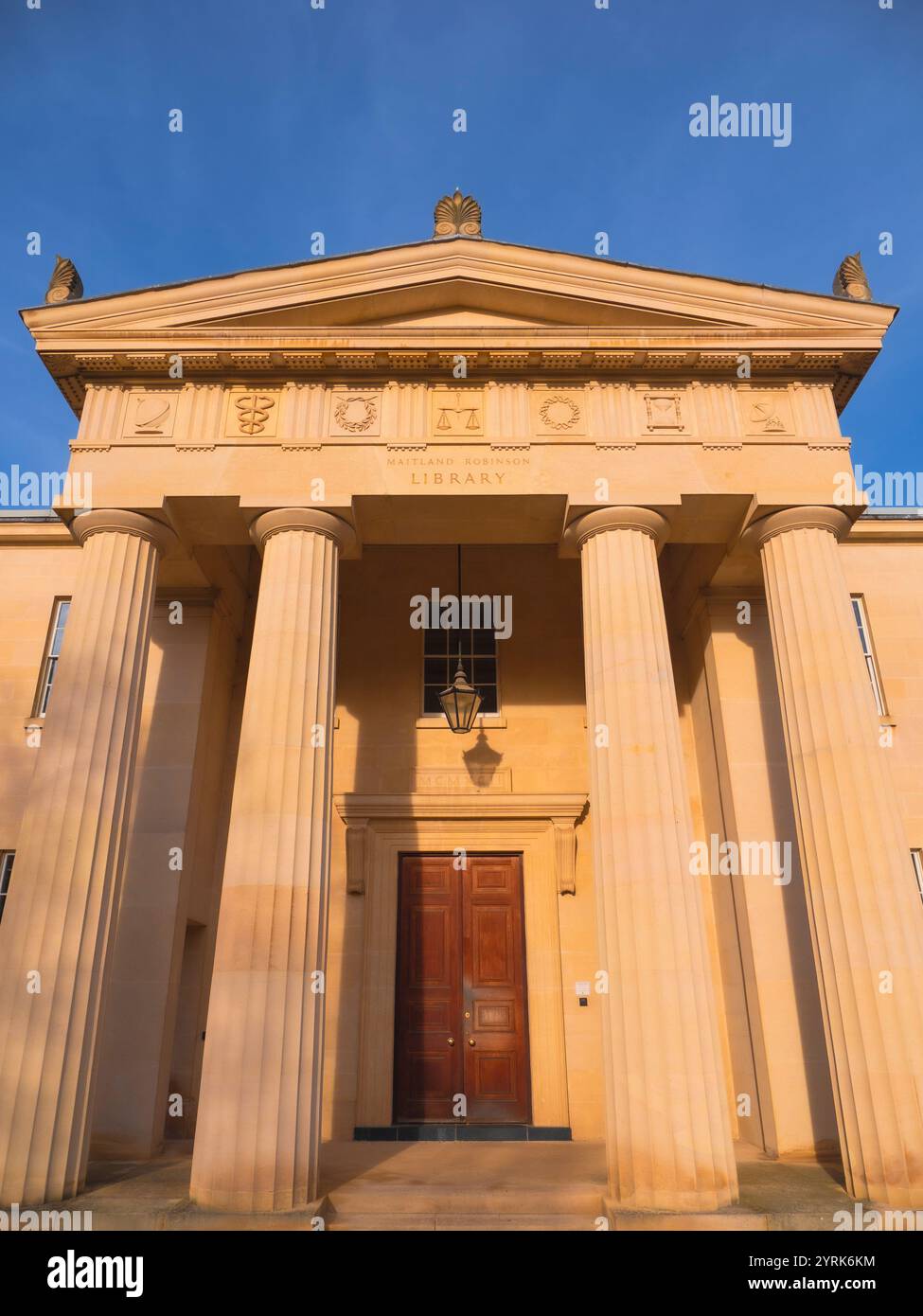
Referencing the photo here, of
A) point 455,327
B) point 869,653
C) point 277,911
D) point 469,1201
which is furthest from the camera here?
point 869,653

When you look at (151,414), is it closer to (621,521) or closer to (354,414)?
(354,414)

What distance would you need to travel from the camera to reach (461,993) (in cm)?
1288

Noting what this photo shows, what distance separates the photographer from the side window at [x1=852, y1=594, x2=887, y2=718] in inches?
535

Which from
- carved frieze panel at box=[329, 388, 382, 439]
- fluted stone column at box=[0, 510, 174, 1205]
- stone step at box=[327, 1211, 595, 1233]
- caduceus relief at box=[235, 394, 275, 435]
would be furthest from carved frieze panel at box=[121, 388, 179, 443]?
stone step at box=[327, 1211, 595, 1233]

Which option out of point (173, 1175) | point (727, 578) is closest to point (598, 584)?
point (727, 578)

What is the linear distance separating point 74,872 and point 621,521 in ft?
23.6

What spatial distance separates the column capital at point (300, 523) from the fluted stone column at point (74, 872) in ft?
4.15

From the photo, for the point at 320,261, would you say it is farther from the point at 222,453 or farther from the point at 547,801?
the point at 547,801

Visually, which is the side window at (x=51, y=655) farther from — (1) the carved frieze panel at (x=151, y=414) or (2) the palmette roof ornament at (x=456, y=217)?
(2) the palmette roof ornament at (x=456, y=217)

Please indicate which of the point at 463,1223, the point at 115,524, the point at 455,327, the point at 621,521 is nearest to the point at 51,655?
the point at 115,524

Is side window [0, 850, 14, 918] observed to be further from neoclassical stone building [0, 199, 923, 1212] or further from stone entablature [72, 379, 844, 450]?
stone entablature [72, 379, 844, 450]

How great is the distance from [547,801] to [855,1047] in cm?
558

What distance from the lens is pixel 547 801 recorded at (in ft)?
44.3

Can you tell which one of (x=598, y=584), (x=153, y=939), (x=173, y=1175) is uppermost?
(x=598, y=584)
